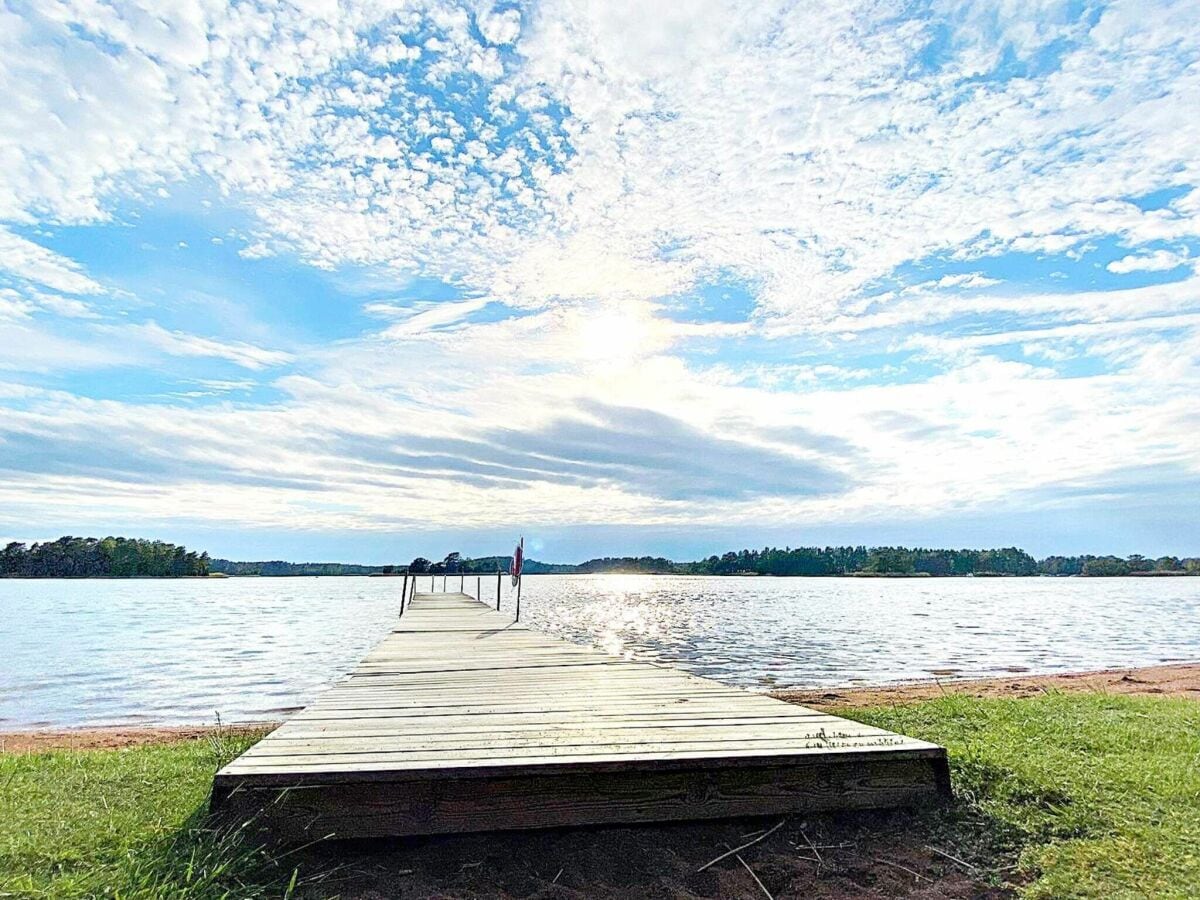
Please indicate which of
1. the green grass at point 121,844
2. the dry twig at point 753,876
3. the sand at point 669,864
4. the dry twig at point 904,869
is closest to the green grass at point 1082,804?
the sand at point 669,864

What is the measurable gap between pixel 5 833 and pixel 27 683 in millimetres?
16387

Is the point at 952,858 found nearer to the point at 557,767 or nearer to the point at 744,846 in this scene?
the point at 744,846

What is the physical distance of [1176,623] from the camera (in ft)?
117

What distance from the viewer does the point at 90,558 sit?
414 ft

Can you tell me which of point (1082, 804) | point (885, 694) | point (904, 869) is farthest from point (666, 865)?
point (885, 694)

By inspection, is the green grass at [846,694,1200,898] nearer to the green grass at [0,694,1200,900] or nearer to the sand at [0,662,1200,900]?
the green grass at [0,694,1200,900]

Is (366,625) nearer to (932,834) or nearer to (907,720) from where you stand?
(907,720)

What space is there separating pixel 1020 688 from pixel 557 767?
11.7 metres

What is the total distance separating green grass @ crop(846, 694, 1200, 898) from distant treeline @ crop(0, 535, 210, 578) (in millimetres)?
142463

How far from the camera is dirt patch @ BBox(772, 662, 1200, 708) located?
37.4 feet

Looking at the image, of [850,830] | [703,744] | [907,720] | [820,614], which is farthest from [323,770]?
[820,614]

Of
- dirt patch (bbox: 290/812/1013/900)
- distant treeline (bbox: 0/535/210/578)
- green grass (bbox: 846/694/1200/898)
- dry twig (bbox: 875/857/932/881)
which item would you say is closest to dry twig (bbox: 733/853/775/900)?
dirt patch (bbox: 290/812/1013/900)

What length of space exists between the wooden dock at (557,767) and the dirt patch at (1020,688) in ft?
21.6

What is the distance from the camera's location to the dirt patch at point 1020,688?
37.4ft
